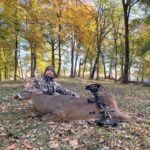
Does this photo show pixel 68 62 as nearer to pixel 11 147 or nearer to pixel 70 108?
pixel 70 108

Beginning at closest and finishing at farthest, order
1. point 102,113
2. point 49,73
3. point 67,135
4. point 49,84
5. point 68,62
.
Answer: point 67,135 → point 102,113 → point 49,73 → point 49,84 → point 68,62

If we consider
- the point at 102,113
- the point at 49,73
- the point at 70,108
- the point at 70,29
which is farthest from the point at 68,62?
the point at 102,113

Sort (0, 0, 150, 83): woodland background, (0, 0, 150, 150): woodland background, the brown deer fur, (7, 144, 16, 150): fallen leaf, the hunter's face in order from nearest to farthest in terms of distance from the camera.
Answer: (7, 144, 16, 150): fallen leaf
(0, 0, 150, 150): woodland background
the brown deer fur
the hunter's face
(0, 0, 150, 83): woodland background

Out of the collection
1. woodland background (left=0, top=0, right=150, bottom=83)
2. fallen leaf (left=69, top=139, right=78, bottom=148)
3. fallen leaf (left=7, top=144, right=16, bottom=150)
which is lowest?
fallen leaf (left=7, top=144, right=16, bottom=150)

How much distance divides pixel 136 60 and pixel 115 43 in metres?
6.74

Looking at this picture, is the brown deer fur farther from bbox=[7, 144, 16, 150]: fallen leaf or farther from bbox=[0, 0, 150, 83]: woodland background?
bbox=[0, 0, 150, 83]: woodland background

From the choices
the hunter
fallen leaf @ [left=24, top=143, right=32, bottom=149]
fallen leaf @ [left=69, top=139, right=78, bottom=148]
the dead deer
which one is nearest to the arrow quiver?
the dead deer

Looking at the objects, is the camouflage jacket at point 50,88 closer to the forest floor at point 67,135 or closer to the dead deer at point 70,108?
the dead deer at point 70,108

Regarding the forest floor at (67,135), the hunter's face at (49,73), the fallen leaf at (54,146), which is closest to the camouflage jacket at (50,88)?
the hunter's face at (49,73)

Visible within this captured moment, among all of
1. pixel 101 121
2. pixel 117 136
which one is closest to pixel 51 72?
pixel 101 121

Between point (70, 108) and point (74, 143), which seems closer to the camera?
point (74, 143)

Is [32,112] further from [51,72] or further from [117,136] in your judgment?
[117,136]

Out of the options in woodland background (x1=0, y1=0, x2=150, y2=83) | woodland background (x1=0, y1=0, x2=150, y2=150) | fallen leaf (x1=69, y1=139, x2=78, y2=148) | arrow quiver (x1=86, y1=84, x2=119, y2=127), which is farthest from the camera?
woodland background (x1=0, y1=0, x2=150, y2=83)

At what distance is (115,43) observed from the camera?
38.7 m
